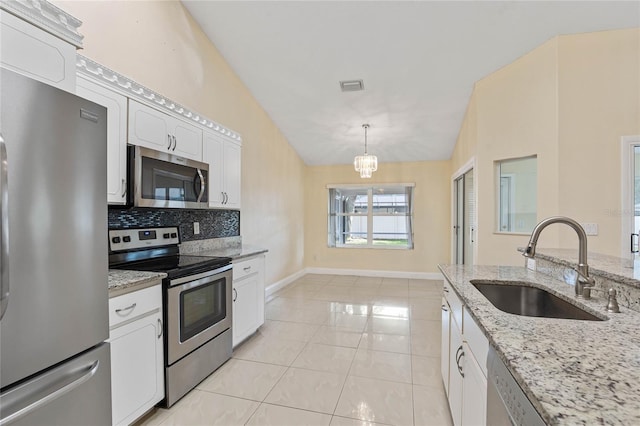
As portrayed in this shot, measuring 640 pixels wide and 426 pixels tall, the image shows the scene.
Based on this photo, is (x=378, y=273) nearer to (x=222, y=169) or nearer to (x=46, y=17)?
(x=222, y=169)

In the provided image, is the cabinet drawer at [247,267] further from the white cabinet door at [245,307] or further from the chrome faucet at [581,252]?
the chrome faucet at [581,252]

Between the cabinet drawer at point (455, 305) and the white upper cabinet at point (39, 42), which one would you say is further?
the cabinet drawer at point (455, 305)

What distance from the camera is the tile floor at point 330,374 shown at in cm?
196

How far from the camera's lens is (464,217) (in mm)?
4996

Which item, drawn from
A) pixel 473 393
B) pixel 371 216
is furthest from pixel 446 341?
pixel 371 216

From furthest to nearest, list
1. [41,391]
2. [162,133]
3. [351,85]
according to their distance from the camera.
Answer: [351,85], [162,133], [41,391]

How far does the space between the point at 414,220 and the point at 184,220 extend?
457cm

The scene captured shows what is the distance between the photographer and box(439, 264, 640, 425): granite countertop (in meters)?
0.61

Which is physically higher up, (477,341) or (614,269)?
(614,269)

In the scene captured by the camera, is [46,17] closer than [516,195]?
Yes

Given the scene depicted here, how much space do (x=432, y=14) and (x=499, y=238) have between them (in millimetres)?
2588

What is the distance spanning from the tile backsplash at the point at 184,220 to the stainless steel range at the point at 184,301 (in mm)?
86

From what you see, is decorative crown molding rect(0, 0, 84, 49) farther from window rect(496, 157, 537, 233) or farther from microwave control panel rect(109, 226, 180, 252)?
window rect(496, 157, 537, 233)

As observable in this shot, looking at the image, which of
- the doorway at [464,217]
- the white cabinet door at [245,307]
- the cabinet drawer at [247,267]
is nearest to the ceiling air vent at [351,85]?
the doorway at [464,217]
